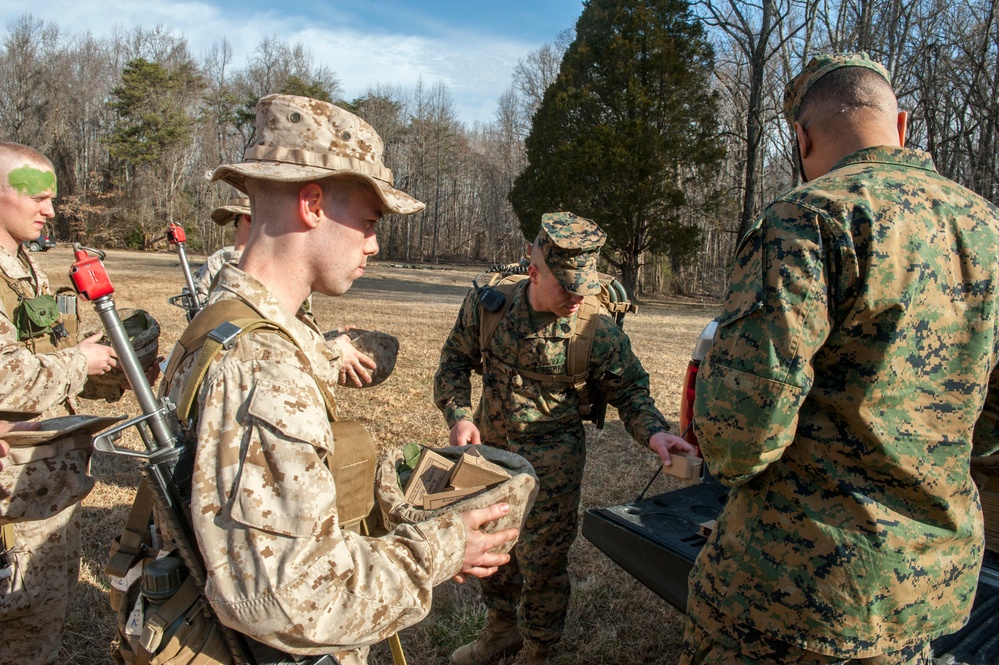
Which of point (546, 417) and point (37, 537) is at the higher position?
point (546, 417)

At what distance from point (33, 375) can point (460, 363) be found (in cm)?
189

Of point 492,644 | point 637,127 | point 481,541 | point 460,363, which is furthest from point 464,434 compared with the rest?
point 637,127

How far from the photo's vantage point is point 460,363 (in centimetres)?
355

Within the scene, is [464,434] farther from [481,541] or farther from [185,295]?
[185,295]

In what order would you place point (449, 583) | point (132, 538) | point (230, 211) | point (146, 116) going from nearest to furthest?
point (132, 538) → point (230, 211) → point (449, 583) → point (146, 116)

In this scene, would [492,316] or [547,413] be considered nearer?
[547,413]

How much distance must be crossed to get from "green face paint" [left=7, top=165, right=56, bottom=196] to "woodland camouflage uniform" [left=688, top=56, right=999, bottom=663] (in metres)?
3.15

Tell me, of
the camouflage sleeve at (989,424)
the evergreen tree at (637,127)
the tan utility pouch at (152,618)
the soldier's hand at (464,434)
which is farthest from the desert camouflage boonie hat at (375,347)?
the evergreen tree at (637,127)

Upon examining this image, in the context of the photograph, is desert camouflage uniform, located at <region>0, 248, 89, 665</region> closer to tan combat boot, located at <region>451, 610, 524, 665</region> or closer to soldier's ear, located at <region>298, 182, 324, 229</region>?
soldier's ear, located at <region>298, 182, 324, 229</region>

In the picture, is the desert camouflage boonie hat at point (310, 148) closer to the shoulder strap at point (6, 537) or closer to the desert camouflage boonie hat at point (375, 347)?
the desert camouflage boonie hat at point (375, 347)

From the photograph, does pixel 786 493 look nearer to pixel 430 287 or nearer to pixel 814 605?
pixel 814 605

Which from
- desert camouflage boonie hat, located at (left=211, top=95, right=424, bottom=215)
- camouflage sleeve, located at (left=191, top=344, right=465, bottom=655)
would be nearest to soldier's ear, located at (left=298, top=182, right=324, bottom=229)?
desert camouflage boonie hat, located at (left=211, top=95, right=424, bottom=215)

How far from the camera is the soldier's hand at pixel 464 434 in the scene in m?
3.08

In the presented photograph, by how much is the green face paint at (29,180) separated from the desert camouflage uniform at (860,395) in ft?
10.3
